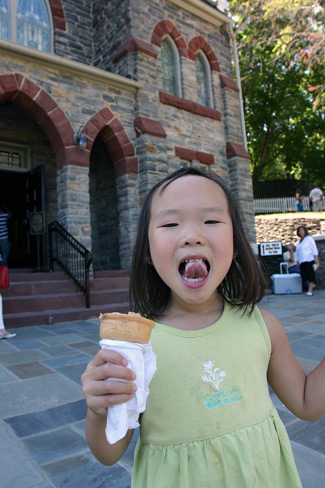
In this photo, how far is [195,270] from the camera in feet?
3.12

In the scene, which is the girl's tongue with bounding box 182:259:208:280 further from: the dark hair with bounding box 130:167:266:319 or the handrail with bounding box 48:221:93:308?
the handrail with bounding box 48:221:93:308

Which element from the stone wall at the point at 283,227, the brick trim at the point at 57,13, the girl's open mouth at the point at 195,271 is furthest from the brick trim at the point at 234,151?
the girl's open mouth at the point at 195,271

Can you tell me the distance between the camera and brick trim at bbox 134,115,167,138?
362 inches

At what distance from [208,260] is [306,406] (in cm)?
55

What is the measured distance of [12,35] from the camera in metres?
8.78

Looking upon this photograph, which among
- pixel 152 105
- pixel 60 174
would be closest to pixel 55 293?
pixel 60 174

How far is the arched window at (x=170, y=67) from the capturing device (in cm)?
1061

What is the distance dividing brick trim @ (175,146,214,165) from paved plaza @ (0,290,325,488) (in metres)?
6.70

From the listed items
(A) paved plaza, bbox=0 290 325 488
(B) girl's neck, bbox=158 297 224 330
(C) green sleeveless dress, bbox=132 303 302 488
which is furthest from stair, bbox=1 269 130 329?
(C) green sleeveless dress, bbox=132 303 302 488

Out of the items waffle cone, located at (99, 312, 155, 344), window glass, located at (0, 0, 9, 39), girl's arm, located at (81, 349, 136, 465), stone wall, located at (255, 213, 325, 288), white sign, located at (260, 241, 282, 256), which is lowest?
girl's arm, located at (81, 349, 136, 465)

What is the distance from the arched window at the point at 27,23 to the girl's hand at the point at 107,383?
10.3 metres

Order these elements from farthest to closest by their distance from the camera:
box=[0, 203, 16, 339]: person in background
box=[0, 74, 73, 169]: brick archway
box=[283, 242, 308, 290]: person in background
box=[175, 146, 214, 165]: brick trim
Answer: box=[283, 242, 308, 290]: person in background < box=[175, 146, 214, 165]: brick trim < box=[0, 74, 73, 169]: brick archway < box=[0, 203, 16, 339]: person in background

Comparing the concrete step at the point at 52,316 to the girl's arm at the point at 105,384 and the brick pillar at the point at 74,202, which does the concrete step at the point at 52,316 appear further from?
the girl's arm at the point at 105,384

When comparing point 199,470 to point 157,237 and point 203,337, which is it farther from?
point 157,237
